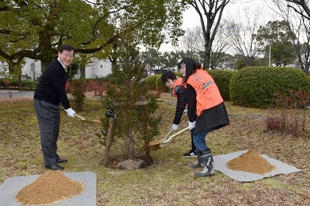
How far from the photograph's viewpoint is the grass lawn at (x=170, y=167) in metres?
3.33

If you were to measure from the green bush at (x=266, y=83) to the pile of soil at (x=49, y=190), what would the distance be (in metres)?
8.27

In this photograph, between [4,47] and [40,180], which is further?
[4,47]

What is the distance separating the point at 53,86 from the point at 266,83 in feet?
26.4

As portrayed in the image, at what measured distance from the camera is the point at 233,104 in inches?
459

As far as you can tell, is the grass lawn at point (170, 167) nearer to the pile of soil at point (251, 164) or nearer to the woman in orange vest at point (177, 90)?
the pile of soil at point (251, 164)

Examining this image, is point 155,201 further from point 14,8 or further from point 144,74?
point 14,8

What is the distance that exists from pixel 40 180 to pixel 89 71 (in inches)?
1571

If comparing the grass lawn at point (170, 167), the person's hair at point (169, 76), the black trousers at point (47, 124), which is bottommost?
the grass lawn at point (170, 167)

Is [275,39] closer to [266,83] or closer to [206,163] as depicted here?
[266,83]

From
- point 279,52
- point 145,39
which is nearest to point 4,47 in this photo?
point 145,39

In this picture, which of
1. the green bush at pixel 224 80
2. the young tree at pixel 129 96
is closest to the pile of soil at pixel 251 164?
the young tree at pixel 129 96

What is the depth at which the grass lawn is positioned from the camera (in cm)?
333

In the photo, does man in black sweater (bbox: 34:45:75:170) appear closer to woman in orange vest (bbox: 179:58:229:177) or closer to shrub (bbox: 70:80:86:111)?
woman in orange vest (bbox: 179:58:229:177)

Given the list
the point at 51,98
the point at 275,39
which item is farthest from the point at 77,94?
the point at 275,39
